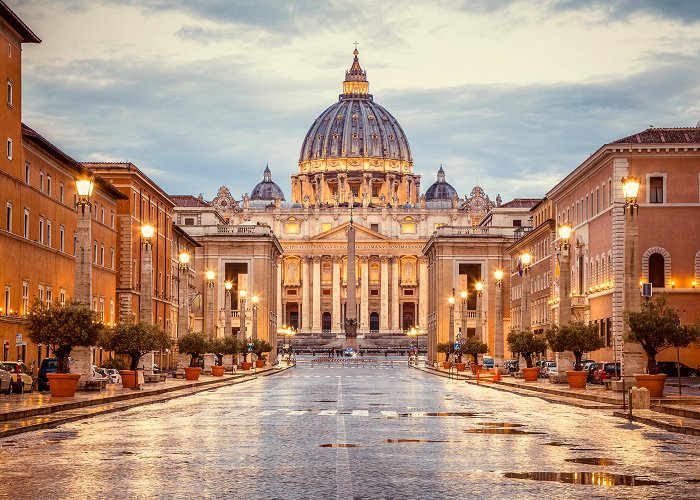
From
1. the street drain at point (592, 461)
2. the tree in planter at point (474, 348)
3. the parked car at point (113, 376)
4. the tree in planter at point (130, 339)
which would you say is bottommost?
the street drain at point (592, 461)

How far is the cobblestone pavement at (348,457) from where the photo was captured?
15491 mm

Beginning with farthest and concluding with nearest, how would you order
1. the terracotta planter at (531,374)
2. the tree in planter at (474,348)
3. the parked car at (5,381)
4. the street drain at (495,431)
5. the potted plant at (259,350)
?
the potted plant at (259,350)
the tree in planter at (474,348)
the terracotta planter at (531,374)
the parked car at (5,381)
the street drain at (495,431)

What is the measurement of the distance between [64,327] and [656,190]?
42.3 meters

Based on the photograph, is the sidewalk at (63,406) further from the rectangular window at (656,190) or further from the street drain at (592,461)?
the rectangular window at (656,190)

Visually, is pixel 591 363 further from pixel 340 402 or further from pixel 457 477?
pixel 457 477

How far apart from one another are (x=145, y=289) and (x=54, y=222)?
1427cm

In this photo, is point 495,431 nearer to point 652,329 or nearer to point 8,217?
point 652,329

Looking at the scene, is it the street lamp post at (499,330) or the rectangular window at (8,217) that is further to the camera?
the street lamp post at (499,330)

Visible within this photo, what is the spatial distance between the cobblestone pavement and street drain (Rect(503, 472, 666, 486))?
14mm

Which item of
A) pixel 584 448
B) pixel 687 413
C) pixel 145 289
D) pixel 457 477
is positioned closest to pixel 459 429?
pixel 584 448

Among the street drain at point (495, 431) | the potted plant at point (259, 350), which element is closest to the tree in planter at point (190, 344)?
the potted plant at point (259, 350)

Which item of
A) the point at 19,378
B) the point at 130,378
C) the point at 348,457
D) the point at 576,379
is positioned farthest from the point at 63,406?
the point at 576,379

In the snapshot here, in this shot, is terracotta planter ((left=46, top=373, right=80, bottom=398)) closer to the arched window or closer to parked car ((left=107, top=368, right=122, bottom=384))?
parked car ((left=107, top=368, right=122, bottom=384))

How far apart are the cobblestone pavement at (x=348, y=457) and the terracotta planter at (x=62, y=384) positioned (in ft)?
22.8
